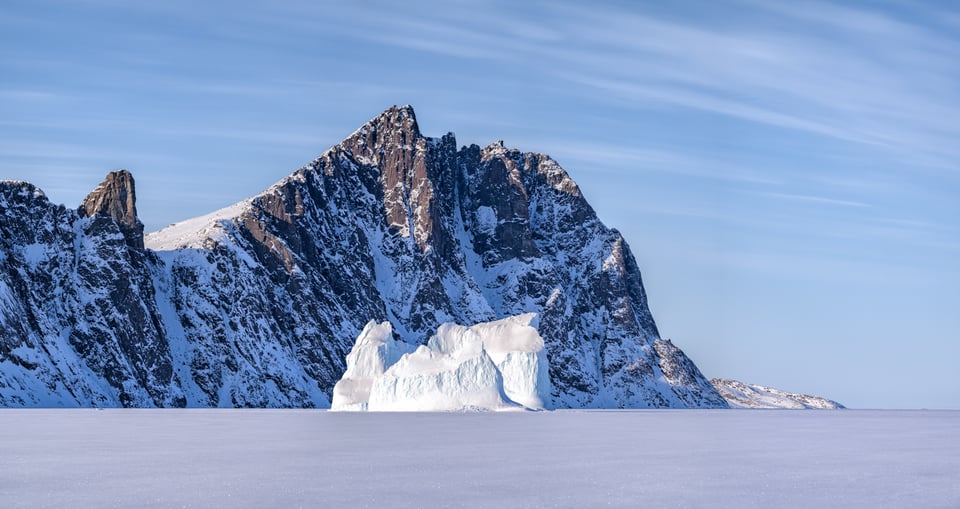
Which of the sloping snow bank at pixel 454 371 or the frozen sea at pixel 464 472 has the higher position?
the frozen sea at pixel 464 472

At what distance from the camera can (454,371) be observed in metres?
147

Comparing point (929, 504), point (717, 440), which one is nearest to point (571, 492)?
point (929, 504)

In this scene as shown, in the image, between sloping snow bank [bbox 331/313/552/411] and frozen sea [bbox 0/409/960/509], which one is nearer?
frozen sea [bbox 0/409/960/509]

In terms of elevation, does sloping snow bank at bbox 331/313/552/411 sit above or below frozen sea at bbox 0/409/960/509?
below

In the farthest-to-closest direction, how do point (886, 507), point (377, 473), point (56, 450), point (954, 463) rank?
point (56, 450), point (954, 463), point (377, 473), point (886, 507)

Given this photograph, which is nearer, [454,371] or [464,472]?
[464,472]

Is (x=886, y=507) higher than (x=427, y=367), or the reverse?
(x=886, y=507)

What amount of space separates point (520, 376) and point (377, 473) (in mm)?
118158

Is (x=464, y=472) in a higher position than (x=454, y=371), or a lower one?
higher

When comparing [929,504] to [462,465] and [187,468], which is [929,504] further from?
[187,468]

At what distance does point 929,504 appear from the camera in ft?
117

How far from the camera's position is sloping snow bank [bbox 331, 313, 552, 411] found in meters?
148

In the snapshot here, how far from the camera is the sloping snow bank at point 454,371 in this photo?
486 feet

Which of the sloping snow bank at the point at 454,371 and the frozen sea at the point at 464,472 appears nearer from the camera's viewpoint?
the frozen sea at the point at 464,472
